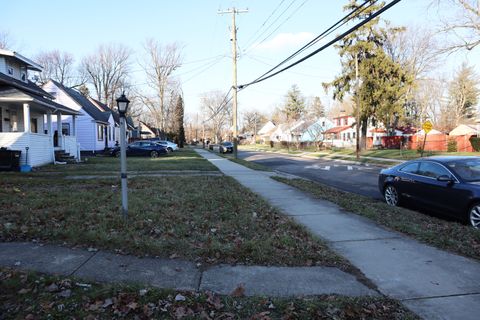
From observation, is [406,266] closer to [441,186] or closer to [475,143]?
[441,186]

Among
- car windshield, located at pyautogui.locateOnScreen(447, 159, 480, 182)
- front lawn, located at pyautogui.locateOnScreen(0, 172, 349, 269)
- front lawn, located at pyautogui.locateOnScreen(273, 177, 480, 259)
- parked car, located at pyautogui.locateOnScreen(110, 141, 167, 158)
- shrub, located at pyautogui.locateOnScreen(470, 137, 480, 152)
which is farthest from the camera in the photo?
shrub, located at pyautogui.locateOnScreen(470, 137, 480, 152)

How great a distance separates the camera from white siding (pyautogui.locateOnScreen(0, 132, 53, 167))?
16906mm

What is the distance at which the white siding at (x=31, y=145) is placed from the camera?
16.9m

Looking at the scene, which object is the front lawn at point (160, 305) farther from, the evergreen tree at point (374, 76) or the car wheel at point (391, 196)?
the evergreen tree at point (374, 76)

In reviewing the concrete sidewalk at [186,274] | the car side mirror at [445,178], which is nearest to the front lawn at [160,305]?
the concrete sidewalk at [186,274]

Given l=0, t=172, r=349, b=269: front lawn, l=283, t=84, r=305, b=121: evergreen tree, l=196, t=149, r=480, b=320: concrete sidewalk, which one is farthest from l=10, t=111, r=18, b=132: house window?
l=283, t=84, r=305, b=121: evergreen tree

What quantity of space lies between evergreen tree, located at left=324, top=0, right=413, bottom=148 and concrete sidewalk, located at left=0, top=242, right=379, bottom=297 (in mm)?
35263

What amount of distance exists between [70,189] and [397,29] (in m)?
37.8

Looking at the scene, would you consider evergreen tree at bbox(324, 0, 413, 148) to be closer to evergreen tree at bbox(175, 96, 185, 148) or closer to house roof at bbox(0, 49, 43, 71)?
house roof at bbox(0, 49, 43, 71)

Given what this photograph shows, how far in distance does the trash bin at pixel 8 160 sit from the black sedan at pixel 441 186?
16.1 metres

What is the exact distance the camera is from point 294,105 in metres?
101

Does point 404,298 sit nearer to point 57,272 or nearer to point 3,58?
point 57,272

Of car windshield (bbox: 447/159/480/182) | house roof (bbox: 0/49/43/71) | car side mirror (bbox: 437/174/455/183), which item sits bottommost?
car side mirror (bbox: 437/174/455/183)

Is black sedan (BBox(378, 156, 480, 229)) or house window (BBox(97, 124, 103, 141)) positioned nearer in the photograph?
black sedan (BBox(378, 156, 480, 229))
